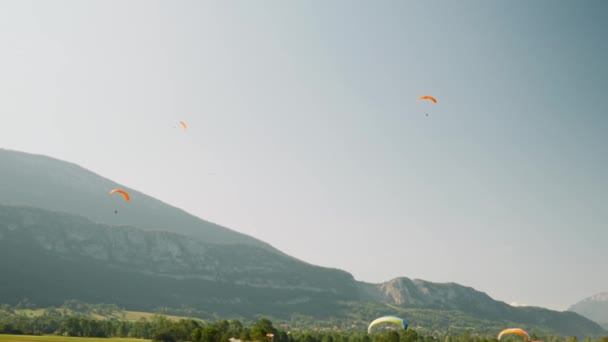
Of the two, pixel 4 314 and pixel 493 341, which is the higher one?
pixel 493 341

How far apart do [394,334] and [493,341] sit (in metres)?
34.0

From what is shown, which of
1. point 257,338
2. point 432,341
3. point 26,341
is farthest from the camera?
point 432,341

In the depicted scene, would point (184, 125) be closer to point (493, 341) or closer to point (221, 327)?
point (221, 327)

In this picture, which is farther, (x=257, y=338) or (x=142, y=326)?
(x=142, y=326)

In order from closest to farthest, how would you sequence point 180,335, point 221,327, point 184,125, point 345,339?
point 184,125, point 180,335, point 221,327, point 345,339

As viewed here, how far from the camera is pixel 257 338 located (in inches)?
3999

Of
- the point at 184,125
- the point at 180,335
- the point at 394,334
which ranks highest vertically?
the point at 184,125

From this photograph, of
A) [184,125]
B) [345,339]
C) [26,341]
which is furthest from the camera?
[345,339]

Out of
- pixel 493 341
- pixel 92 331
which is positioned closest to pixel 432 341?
pixel 493 341

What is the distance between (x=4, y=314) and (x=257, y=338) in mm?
149942

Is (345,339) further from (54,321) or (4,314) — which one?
(4,314)

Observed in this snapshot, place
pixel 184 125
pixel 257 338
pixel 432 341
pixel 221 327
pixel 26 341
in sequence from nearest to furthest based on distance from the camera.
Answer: pixel 184 125
pixel 26 341
pixel 257 338
pixel 221 327
pixel 432 341

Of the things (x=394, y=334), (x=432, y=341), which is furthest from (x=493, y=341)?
(x=394, y=334)

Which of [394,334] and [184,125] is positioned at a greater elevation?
[184,125]
